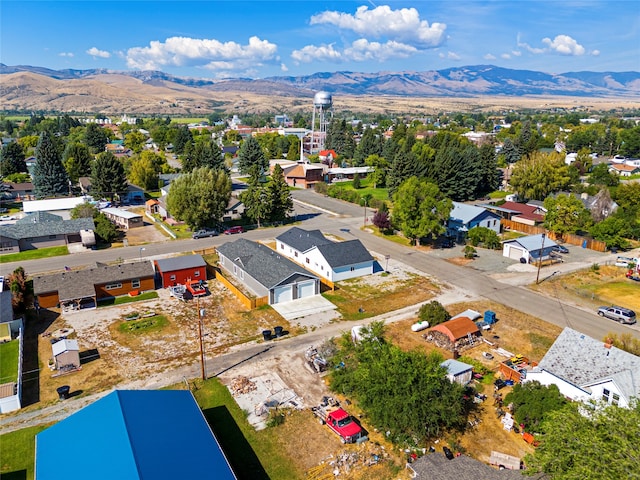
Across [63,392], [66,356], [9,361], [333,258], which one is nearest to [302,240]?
[333,258]

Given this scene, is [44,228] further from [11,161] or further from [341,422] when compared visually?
[11,161]

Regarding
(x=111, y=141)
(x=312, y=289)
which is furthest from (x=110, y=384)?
(x=111, y=141)

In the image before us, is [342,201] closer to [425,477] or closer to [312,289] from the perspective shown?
[312,289]

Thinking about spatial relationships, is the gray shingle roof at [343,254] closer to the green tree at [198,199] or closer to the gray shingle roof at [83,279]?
the gray shingle roof at [83,279]

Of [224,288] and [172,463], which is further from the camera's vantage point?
[224,288]

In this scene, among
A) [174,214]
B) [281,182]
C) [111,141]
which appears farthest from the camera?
[111,141]
